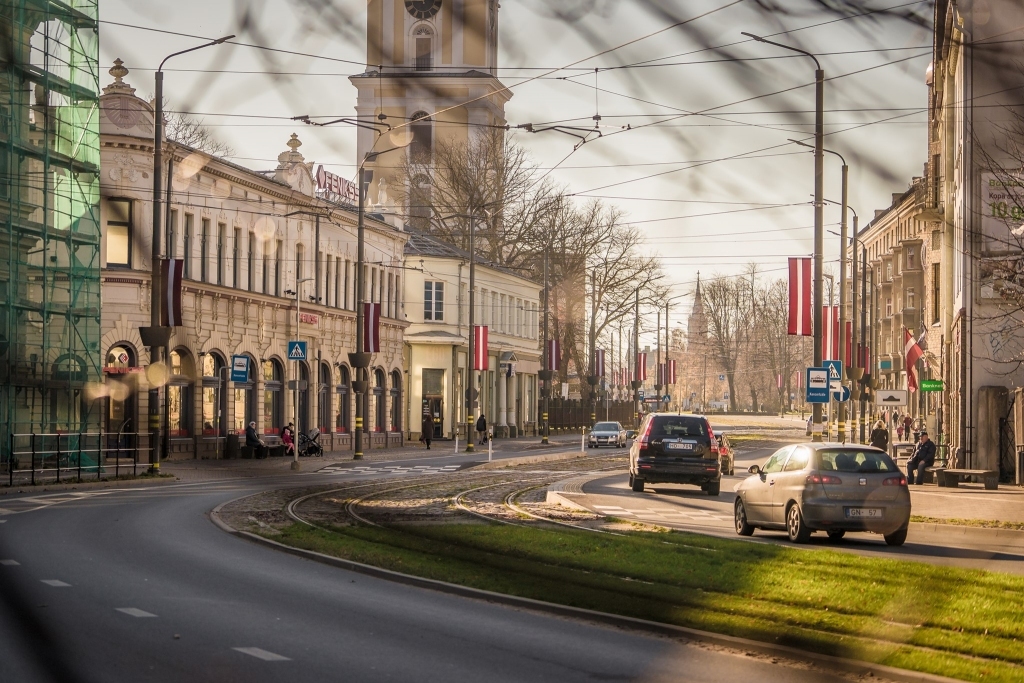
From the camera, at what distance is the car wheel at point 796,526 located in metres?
22.3

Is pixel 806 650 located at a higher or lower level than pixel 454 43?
lower

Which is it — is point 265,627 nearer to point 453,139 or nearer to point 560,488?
point 453,139

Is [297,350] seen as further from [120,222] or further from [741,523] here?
[120,222]

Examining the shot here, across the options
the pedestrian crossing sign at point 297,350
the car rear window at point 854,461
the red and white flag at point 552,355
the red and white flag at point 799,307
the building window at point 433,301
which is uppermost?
the building window at point 433,301

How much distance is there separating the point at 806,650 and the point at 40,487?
25854 mm

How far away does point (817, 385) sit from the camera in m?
36.3

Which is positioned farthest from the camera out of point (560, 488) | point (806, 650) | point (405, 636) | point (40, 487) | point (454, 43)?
point (560, 488)

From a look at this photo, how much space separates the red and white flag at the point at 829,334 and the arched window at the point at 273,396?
2647 cm

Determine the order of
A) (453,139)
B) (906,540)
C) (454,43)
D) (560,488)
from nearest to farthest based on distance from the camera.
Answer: (454,43) → (453,139) → (906,540) → (560,488)

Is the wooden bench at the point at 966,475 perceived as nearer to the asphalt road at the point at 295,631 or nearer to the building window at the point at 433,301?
the asphalt road at the point at 295,631

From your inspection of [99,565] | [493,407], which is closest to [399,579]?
[99,565]

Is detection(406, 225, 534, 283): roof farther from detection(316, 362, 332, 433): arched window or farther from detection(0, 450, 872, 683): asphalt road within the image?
detection(0, 450, 872, 683): asphalt road

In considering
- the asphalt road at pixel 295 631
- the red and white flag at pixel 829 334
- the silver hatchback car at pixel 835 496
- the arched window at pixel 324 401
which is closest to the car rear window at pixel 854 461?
the silver hatchback car at pixel 835 496

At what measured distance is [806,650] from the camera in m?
11.0
